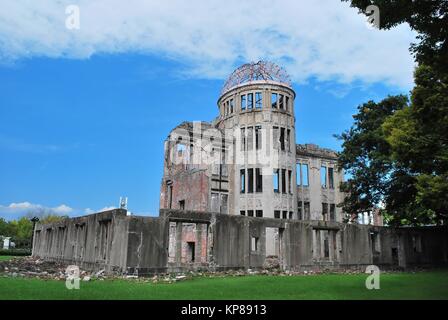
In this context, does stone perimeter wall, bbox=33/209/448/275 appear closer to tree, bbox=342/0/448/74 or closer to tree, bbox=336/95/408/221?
tree, bbox=336/95/408/221

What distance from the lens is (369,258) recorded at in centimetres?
2183

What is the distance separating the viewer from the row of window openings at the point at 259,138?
30.9 m

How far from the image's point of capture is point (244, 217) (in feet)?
60.3

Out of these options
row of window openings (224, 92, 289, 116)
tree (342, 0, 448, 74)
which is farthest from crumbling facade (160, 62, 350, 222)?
tree (342, 0, 448, 74)

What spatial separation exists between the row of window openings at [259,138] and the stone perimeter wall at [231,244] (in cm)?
688

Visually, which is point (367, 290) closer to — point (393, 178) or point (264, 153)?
point (393, 178)

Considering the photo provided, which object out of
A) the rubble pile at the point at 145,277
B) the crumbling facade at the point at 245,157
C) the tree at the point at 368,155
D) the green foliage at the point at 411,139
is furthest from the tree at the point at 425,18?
the crumbling facade at the point at 245,157

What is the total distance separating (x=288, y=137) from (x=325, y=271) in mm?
14346

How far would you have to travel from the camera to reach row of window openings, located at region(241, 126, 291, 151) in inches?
1217

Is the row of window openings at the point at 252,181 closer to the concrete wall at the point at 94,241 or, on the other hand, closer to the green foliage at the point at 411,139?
the green foliage at the point at 411,139

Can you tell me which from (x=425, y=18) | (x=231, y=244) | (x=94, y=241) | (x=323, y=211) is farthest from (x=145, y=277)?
(x=323, y=211)

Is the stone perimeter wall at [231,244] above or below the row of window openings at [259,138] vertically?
below
